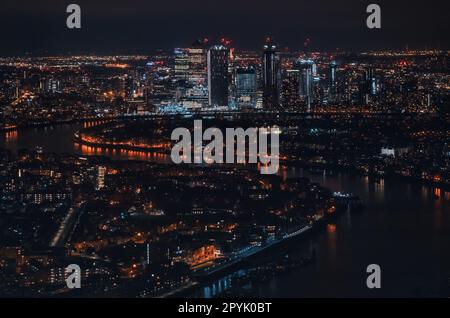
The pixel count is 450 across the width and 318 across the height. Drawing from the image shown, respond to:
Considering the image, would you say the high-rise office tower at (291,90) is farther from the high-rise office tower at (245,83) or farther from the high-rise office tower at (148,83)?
the high-rise office tower at (148,83)

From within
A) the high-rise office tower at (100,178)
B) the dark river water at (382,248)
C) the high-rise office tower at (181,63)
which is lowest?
the dark river water at (382,248)

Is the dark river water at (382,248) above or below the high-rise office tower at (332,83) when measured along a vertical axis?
below

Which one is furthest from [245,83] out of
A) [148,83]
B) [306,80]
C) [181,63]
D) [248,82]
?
[148,83]

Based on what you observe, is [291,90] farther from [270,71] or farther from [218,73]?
[218,73]

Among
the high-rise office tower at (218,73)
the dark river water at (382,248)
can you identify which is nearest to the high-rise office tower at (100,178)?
the dark river water at (382,248)

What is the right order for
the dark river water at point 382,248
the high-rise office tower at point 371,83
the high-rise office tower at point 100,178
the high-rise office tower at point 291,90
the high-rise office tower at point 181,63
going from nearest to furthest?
1. the dark river water at point 382,248
2. the high-rise office tower at point 100,178
3. the high-rise office tower at point 371,83
4. the high-rise office tower at point 291,90
5. the high-rise office tower at point 181,63
